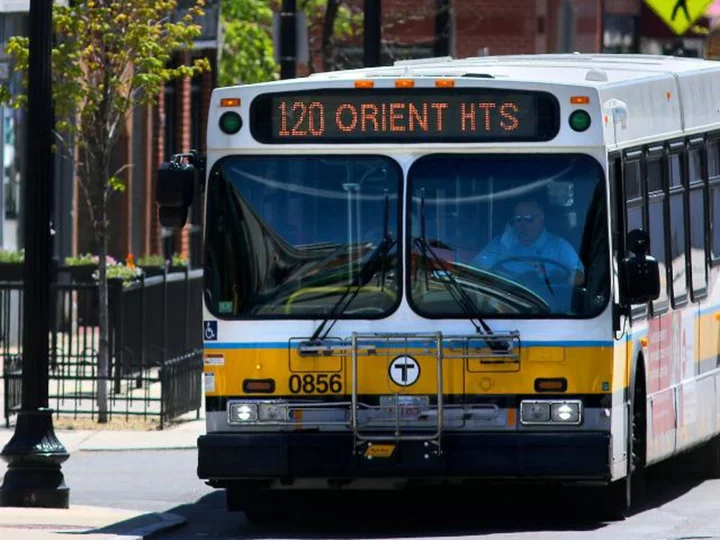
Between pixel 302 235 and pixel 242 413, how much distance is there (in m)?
1.08

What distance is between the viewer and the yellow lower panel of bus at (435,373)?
40.9 feet

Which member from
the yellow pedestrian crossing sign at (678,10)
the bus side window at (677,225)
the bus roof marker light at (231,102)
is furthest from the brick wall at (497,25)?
the bus roof marker light at (231,102)

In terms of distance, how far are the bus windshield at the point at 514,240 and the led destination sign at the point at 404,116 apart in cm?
21

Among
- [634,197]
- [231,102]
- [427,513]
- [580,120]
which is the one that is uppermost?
[231,102]

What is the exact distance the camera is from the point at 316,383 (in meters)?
12.6

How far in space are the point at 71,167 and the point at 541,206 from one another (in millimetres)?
17917

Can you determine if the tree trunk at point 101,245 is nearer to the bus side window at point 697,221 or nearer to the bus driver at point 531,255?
the bus side window at point 697,221

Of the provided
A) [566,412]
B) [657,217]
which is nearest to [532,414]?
[566,412]

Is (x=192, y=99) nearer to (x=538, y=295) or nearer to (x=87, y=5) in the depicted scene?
(x=87, y=5)

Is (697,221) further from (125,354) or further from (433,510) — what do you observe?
(125,354)

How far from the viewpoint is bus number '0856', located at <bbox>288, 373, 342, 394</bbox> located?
12.5 m

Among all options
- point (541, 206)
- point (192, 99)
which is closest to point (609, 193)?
point (541, 206)

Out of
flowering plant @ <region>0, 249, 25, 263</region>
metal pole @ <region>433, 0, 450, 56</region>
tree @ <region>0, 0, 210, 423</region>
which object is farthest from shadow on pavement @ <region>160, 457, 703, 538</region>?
metal pole @ <region>433, 0, 450, 56</region>

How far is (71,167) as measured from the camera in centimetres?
→ 2984
